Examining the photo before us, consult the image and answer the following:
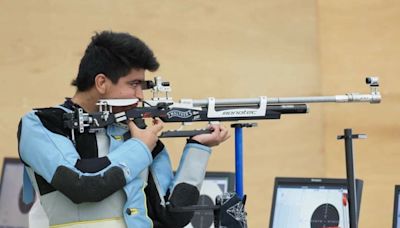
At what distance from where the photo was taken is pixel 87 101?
200 centimetres

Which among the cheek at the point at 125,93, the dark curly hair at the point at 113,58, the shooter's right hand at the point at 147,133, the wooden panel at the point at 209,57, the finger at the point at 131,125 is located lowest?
the shooter's right hand at the point at 147,133

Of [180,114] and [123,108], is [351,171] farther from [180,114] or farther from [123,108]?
[123,108]

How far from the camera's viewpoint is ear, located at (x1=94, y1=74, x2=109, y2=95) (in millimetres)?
1957

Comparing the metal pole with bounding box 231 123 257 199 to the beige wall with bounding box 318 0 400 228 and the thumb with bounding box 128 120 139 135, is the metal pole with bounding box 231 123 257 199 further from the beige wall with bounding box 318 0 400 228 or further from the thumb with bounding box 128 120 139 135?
the beige wall with bounding box 318 0 400 228

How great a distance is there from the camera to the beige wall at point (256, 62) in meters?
3.84

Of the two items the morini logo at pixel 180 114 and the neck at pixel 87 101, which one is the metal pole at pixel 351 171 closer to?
the morini logo at pixel 180 114

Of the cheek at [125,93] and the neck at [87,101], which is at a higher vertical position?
the cheek at [125,93]

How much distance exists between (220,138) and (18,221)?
5.45ft

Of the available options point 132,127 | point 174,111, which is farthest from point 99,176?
point 174,111

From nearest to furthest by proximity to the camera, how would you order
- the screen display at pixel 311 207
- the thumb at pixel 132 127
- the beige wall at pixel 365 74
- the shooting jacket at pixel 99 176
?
1. the shooting jacket at pixel 99 176
2. the thumb at pixel 132 127
3. the screen display at pixel 311 207
4. the beige wall at pixel 365 74

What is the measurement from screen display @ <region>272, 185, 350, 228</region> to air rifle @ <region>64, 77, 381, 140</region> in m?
0.69

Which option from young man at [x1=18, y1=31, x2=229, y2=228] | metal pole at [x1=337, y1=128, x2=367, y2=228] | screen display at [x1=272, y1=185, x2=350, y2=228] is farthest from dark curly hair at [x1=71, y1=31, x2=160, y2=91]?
screen display at [x1=272, y1=185, x2=350, y2=228]

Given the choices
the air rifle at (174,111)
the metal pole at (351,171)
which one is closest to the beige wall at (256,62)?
the metal pole at (351,171)

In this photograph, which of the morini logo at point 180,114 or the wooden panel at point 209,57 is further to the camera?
the wooden panel at point 209,57
